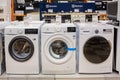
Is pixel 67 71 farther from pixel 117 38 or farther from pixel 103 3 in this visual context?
pixel 103 3

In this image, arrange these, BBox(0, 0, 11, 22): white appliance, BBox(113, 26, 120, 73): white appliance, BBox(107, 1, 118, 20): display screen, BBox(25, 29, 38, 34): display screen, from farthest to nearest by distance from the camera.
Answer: BBox(0, 0, 11, 22): white appliance
BBox(107, 1, 118, 20): display screen
BBox(113, 26, 120, 73): white appliance
BBox(25, 29, 38, 34): display screen

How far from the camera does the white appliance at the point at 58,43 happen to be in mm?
4121

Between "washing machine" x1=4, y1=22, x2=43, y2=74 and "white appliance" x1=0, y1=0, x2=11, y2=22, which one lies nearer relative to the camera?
"washing machine" x1=4, y1=22, x2=43, y2=74

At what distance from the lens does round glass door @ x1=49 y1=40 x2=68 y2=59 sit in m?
4.25

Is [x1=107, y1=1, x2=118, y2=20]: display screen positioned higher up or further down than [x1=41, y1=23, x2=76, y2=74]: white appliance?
higher up

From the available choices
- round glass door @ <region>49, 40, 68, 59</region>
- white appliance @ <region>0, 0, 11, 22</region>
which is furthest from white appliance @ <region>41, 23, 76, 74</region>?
white appliance @ <region>0, 0, 11, 22</region>

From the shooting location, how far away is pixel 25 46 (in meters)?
4.27

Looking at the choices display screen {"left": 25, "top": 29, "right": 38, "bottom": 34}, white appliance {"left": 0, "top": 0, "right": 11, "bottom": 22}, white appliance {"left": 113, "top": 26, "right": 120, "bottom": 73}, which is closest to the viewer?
display screen {"left": 25, "top": 29, "right": 38, "bottom": 34}

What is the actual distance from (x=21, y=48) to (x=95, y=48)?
1.31m

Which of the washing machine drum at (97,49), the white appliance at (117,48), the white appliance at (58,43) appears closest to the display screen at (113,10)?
the white appliance at (117,48)

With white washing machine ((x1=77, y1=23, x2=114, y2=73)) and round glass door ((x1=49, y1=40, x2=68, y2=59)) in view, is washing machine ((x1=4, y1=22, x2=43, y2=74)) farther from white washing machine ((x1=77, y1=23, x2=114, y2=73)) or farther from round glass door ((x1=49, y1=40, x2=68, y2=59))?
white washing machine ((x1=77, y1=23, x2=114, y2=73))

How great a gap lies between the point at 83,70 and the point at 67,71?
28 centimetres

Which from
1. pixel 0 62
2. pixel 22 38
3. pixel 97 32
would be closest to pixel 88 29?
pixel 97 32

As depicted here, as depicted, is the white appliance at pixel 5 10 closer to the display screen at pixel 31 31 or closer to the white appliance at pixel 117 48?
the display screen at pixel 31 31
